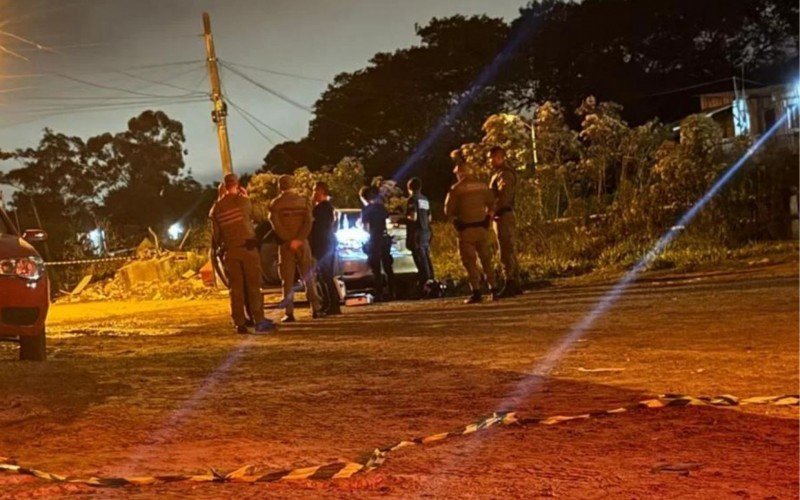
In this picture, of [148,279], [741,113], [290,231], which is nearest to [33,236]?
[290,231]

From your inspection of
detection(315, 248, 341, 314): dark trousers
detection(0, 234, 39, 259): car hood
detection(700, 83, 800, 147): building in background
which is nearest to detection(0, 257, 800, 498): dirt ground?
detection(0, 234, 39, 259): car hood

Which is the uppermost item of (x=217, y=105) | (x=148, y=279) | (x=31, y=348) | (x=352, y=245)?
(x=217, y=105)

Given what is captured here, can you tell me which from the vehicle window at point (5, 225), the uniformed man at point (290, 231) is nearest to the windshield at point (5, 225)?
the vehicle window at point (5, 225)

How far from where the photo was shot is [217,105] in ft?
75.5

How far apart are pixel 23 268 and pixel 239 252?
2968mm

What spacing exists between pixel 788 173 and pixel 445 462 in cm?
1460

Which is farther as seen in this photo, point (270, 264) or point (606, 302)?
point (270, 264)

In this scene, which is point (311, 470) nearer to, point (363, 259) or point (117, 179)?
point (363, 259)

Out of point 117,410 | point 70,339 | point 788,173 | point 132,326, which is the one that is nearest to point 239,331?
point 70,339

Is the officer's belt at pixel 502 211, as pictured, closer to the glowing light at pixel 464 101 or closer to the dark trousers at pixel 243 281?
the dark trousers at pixel 243 281

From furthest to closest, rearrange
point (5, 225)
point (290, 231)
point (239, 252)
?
point (290, 231) < point (239, 252) < point (5, 225)

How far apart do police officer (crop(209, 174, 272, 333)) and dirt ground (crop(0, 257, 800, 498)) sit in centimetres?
39

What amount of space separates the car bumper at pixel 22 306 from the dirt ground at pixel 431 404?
1.11ft

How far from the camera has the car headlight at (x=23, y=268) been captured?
26.1 ft
